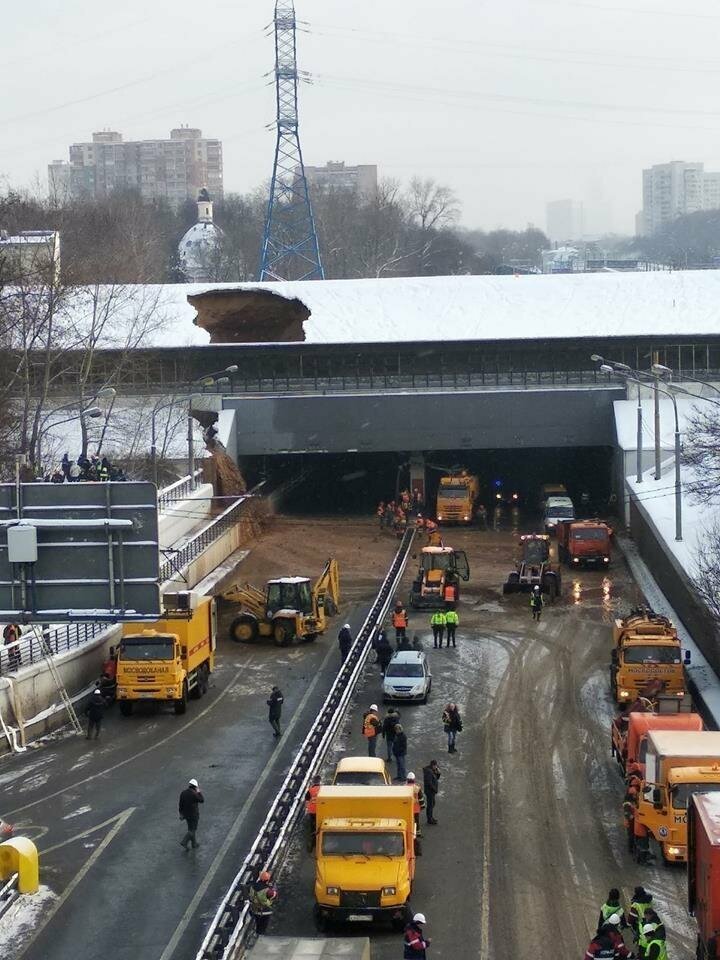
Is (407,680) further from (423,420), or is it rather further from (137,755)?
(423,420)

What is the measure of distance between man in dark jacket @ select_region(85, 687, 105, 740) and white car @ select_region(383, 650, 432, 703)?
6385 millimetres

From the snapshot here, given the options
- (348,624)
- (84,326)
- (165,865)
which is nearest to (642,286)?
(84,326)

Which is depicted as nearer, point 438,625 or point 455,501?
point 438,625

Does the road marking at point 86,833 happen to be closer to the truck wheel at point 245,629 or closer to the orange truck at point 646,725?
the orange truck at point 646,725

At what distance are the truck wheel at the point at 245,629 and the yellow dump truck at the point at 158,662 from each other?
7023 mm

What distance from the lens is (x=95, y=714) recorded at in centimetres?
2977

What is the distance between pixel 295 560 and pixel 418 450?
16401 millimetres

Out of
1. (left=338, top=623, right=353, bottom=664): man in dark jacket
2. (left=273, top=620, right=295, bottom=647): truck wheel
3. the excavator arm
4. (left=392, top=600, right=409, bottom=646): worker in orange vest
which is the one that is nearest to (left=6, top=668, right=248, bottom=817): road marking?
(left=338, top=623, right=353, bottom=664): man in dark jacket

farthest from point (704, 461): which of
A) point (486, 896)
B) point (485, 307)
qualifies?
point (485, 307)

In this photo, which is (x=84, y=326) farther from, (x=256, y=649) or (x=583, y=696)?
(x=583, y=696)

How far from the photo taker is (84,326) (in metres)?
66.0

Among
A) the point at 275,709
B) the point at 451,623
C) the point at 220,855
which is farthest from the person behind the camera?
the point at 451,623

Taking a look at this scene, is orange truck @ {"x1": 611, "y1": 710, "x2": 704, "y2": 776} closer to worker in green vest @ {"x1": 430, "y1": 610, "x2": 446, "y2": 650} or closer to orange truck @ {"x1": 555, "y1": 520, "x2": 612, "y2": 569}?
worker in green vest @ {"x1": 430, "y1": 610, "x2": 446, "y2": 650}

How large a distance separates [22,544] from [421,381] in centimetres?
5008
